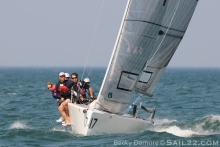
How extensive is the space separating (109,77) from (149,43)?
1292mm

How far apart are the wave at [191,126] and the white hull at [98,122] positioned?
1.25 meters

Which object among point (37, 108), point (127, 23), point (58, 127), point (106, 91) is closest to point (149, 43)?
point (127, 23)

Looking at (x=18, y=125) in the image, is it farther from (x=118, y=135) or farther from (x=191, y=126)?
(x=191, y=126)

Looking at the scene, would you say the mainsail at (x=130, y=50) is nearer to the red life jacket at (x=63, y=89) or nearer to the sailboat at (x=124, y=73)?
the sailboat at (x=124, y=73)

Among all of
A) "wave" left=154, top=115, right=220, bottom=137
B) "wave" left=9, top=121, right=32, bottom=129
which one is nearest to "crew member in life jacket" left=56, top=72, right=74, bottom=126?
"wave" left=9, top=121, right=32, bottom=129

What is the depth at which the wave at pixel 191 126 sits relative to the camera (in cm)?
1460

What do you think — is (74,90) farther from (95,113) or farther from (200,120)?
(200,120)

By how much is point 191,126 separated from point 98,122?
4.08 metres

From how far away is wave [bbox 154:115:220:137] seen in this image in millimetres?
14602

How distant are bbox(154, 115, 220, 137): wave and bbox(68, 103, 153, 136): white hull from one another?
49.1 inches

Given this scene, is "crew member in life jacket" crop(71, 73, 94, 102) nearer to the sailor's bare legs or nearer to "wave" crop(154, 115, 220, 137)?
the sailor's bare legs

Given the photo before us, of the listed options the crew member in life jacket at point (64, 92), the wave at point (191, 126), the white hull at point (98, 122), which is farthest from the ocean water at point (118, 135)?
the crew member in life jacket at point (64, 92)

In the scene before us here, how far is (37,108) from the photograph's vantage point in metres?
23.5

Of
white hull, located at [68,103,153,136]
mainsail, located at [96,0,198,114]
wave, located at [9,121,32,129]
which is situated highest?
mainsail, located at [96,0,198,114]
